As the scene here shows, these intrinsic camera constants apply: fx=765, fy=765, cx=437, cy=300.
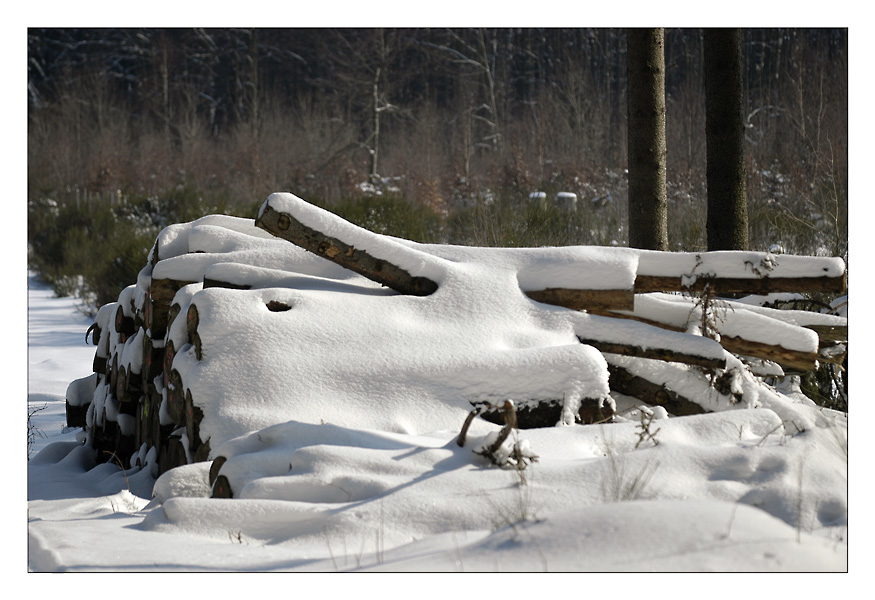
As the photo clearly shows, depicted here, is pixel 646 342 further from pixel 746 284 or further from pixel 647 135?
pixel 647 135

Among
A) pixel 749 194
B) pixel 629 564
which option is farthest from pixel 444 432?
pixel 749 194

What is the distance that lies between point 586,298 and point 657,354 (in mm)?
440

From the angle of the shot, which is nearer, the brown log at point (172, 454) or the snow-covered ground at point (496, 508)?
the snow-covered ground at point (496, 508)

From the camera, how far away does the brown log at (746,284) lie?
3.84m

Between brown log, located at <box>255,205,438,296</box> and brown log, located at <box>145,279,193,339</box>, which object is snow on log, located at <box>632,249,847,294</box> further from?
brown log, located at <box>145,279,193,339</box>

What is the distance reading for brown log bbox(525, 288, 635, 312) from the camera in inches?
151

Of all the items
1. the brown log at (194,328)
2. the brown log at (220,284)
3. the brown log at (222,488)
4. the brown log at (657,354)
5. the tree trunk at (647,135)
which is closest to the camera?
the brown log at (222,488)

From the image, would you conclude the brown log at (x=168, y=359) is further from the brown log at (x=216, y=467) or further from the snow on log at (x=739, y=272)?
the snow on log at (x=739, y=272)

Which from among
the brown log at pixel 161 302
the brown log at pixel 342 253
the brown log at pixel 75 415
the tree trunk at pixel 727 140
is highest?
the tree trunk at pixel 727 140

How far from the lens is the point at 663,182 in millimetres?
5887

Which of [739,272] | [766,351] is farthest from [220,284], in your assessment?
[766,351]

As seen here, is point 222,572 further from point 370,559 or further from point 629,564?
point 629,564

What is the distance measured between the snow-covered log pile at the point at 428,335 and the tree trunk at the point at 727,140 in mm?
1861

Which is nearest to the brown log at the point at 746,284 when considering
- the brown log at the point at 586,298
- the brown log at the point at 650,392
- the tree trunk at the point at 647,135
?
the brown log at the point at 586,298
